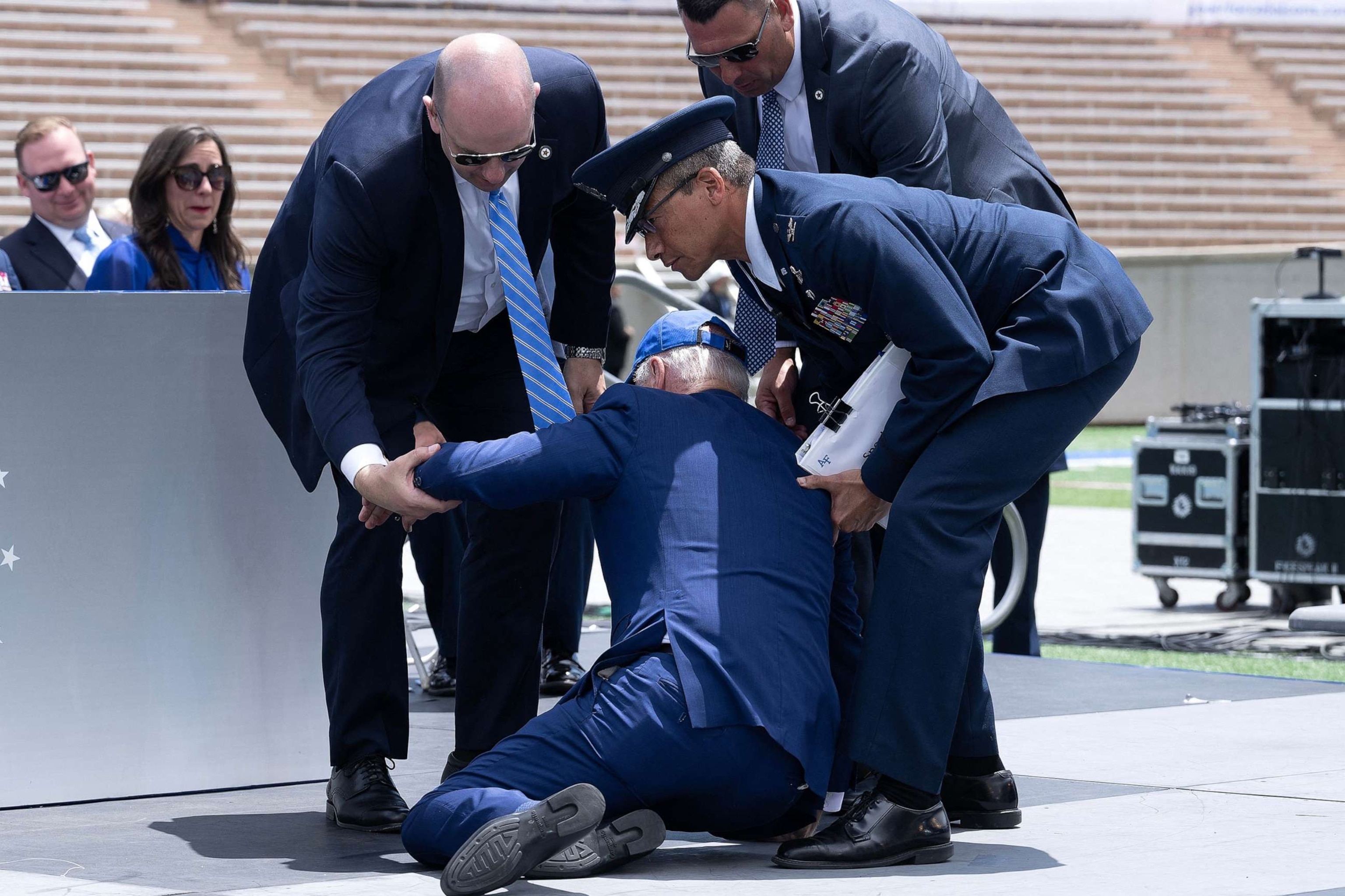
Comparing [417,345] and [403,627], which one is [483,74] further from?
[403,627]

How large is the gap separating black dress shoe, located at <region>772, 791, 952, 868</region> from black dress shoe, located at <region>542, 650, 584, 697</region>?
198cm

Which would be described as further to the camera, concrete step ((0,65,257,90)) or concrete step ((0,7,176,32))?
concrete step ((0,7,176,32))

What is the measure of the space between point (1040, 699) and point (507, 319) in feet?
6.44

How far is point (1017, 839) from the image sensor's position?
10.3ft

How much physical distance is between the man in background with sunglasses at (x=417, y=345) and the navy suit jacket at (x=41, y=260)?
2534 millimetres

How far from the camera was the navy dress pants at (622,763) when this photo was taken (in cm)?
286

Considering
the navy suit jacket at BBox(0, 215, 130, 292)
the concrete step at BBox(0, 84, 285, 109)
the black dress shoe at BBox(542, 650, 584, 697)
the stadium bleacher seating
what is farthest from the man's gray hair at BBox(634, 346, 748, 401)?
the concrete step at BBox(0, 84, 285, 109)

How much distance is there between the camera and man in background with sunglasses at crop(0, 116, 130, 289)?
5840mm

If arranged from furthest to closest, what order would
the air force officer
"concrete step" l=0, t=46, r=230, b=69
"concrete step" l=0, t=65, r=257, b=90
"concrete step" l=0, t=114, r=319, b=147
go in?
"concrete step" l=0, t=46, r=230, b=69, "concrete step" l=0, t=65, r=257, b=90, "concrete step" l=0, t=114, r=319, b=147, the air force officer

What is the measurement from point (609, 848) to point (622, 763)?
0.42 feet

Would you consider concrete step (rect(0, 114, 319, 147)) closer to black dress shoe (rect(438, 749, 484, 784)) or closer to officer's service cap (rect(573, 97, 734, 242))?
black dress shoe (rect(438, 749, 484, 784))

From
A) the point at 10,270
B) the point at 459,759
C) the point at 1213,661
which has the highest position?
the point at 10,270

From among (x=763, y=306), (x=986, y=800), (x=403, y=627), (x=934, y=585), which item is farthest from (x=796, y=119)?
(x=986, y=800)

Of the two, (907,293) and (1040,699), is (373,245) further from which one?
(1040,699)
